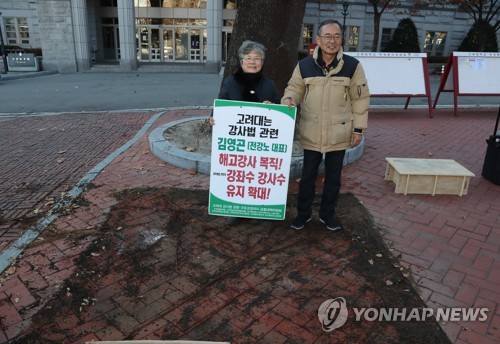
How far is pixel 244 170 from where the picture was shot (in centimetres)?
410

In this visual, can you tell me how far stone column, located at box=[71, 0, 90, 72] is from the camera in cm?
2302

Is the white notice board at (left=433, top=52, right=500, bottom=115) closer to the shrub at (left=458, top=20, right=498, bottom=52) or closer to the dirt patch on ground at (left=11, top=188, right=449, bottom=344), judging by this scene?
the dirt patch on ground at (left=11, top=188, right=449, bottom=344)

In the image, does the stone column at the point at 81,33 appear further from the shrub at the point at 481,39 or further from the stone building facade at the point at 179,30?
the shrub at the point at 481,39

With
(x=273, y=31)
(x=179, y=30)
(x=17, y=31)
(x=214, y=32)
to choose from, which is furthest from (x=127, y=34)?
(x=273, y=31)

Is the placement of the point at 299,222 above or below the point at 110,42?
below

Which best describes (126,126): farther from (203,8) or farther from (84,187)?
(203,8)

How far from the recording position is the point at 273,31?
6.21m

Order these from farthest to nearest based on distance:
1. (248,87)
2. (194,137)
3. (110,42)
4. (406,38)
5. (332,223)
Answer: (110,42) → (406,38) → (194,137) → (332,223) → (248,87)

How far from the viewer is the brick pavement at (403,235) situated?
3012mm

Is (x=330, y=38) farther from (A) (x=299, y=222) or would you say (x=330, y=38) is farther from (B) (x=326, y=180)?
(A) (x=299, y=222)

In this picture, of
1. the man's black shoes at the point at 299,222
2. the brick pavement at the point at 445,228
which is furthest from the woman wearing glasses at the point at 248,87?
the brick pavement at the point at 445,228

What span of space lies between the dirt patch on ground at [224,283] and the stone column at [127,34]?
21.3 meters

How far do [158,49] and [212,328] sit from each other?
28680 mm

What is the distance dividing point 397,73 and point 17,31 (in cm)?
2598
